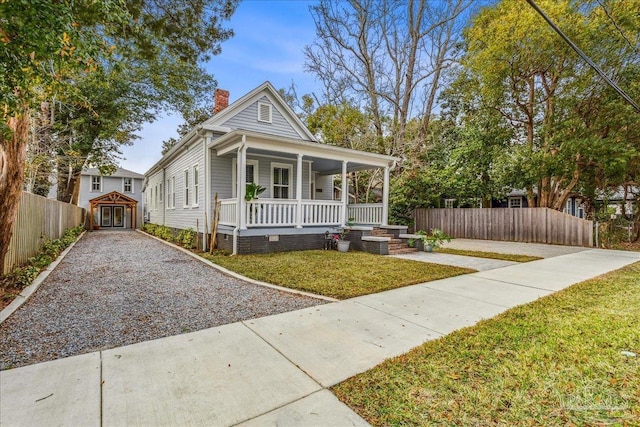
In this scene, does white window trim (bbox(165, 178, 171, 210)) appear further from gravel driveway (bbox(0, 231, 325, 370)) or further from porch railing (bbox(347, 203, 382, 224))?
porch railing (bbox(347, 203, 382, 224))

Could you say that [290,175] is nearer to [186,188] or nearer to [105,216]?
[186,188]

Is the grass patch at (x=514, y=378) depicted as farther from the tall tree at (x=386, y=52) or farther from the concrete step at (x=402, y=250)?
the tall tree at (x=386, y=52)

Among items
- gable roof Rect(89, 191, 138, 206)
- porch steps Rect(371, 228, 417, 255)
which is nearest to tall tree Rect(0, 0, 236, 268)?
porch steps Rect(371, 228, 417, 255)

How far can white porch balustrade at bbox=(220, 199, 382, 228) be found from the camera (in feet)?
32.1

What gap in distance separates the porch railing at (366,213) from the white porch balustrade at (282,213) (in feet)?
6.14

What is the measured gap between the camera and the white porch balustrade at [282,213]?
9789 mm

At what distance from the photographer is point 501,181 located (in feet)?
51.5

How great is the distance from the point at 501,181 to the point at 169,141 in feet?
99.9

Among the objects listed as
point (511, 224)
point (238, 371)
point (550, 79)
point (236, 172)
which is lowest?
point (238, 371)

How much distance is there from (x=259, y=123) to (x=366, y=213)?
5.90 metres

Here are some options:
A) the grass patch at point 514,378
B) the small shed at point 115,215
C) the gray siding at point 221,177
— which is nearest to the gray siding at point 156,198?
the small shed at point 115,215

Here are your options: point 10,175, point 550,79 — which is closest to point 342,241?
point 10,175

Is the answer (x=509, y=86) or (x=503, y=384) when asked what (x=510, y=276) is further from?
(x=509, y=86)

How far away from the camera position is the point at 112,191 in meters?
27.6
